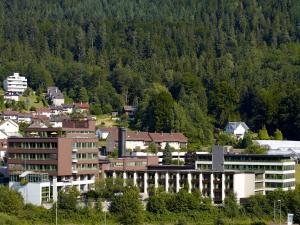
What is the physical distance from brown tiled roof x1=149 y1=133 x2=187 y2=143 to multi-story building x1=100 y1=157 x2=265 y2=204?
14.3 metres

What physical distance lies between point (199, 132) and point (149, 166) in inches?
769

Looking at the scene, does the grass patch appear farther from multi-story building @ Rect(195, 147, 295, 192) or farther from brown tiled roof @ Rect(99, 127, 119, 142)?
multi-story building @ Rect(195, 147, 295, 192)

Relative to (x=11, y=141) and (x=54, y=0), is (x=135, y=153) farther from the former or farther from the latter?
(x=54, y=0)

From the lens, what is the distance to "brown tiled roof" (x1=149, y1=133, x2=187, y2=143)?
86906 mm

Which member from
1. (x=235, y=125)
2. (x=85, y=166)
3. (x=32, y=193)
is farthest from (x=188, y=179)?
(x=235, y=125)

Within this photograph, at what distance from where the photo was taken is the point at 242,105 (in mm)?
105000

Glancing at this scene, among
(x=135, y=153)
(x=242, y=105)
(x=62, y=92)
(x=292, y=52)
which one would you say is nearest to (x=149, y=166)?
(x=135, y=153)

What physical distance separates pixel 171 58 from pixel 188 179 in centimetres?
5868

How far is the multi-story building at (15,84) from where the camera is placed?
11088cm

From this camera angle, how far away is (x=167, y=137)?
87.5 meters

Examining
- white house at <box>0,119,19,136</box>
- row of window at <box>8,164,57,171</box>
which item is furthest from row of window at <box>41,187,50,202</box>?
white house at <box>0,119,19,136</box>

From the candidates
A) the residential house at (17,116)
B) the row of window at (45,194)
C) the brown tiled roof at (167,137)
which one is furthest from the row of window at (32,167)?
the residential house at (17,116)

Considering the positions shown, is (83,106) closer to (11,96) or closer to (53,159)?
(11,96)

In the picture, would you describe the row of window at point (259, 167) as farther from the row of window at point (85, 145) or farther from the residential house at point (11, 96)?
the residential house at point (11, 96)
